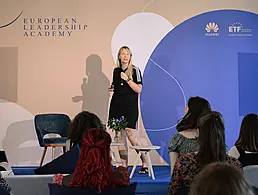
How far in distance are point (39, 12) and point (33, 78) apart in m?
1.10

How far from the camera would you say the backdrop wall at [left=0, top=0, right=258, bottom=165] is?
642 centimetres

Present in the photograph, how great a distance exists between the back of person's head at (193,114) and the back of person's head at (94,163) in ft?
2.99

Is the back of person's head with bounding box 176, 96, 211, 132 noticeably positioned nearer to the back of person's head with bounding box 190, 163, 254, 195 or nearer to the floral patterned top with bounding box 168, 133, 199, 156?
the floral patterned top with bounding box 168, 133, 199, 156

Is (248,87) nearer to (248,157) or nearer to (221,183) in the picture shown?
(248,157)

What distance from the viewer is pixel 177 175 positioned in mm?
2240

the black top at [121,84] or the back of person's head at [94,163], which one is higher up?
the black top at [121,84]

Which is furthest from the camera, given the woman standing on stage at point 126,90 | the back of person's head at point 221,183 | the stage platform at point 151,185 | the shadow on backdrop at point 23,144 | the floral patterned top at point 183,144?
the shadow on backdrop at point 23,144

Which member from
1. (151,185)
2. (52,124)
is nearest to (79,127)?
(151,185)

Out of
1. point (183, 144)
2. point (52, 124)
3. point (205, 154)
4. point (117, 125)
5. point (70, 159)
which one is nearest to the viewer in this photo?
point (205, 154)

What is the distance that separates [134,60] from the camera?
21.2 feet

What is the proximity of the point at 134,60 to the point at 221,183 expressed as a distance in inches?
214

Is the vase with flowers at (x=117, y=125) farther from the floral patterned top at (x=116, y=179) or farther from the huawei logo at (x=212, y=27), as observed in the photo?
the floral patterned top at (x=116, y=179)

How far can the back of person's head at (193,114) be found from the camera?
2.84 metres

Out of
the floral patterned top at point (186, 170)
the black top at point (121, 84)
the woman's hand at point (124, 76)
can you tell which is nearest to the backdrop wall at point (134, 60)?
the black top at point (121, 84)
